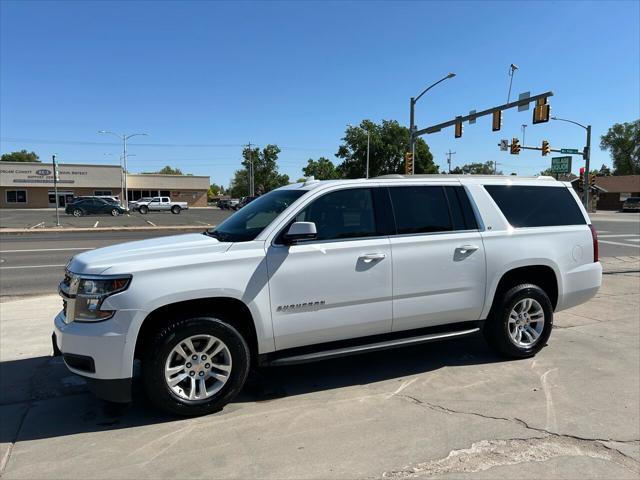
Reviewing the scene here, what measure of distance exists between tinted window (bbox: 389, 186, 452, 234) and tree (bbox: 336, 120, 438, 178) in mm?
66285

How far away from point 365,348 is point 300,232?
123 cm

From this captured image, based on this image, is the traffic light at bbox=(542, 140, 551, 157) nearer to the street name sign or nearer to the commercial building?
the street name sign

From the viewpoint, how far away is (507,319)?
197 inches

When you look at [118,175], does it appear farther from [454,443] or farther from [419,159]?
[454,443]

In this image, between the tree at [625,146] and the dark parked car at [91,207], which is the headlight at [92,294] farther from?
the tree at [625,146]

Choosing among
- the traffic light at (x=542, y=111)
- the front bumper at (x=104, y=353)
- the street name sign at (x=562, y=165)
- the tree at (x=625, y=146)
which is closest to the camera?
the front bumper at (x=104, y=353)

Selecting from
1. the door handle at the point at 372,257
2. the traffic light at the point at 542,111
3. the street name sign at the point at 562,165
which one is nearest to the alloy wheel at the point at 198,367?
the door handle at the point at 372,257

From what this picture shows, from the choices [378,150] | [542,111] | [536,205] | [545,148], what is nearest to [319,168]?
[378,150]

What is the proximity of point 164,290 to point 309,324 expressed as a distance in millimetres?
1208

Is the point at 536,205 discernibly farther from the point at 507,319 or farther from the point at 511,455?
the point at 511,455

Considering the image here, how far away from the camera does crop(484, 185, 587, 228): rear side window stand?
5.13 meters

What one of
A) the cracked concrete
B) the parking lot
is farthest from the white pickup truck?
the cracked concrete

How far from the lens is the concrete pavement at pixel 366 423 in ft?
10.4

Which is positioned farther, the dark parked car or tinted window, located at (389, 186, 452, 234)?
the dark parked car
